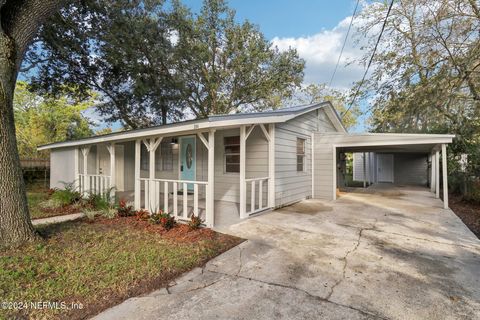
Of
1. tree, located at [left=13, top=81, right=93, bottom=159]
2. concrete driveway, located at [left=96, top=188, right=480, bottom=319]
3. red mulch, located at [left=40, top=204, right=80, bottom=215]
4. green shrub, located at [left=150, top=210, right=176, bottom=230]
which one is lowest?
concrete driveway, located at [left=96, top=188, right=480, bottom=319]

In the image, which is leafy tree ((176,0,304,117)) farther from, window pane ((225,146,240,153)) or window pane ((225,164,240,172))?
window pane ((225,164,240,172))

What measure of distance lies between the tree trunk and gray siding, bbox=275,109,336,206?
17.4 ft

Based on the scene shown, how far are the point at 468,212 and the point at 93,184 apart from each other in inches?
450

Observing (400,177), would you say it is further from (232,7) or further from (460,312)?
(460,312)

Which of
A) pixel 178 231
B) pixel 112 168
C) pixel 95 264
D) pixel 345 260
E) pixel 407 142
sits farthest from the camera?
pixel 407 142

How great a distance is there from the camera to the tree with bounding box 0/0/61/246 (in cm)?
344

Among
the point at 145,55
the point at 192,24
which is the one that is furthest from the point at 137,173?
the point at 192,24

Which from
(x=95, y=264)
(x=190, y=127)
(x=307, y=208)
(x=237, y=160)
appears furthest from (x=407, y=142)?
(x=95, y=264)

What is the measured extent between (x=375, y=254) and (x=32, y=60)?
13.7 m

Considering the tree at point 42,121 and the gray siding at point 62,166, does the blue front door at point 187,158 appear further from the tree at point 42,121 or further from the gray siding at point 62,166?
the tree at point 42,121

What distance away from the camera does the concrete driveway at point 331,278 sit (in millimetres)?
2254

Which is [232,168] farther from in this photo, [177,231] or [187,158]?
[177,231]

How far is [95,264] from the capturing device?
3.18m

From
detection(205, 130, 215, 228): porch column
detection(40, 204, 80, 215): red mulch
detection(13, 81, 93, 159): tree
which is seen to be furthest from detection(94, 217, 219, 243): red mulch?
detection(13, 81, 93, 159): tree
